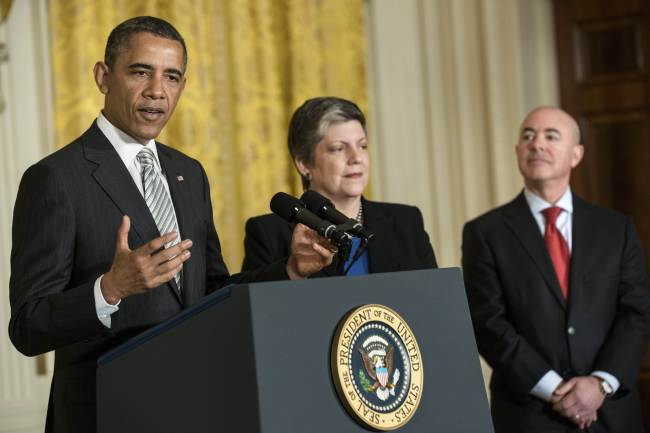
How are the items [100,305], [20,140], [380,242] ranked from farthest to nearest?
1. [20,140]
2. [380,242]
3. [100,305]

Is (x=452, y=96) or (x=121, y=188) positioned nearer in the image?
(x=121, y=188)

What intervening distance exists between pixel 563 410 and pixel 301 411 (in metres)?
2.13

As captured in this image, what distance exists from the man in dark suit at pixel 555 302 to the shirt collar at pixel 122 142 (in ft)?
6.25

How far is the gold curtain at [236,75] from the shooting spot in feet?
14.7

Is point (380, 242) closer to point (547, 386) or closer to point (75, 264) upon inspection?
point (547, 386)

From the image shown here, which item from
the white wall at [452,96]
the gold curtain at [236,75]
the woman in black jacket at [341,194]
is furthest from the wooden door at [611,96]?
the woman in black jacket at [341,194]

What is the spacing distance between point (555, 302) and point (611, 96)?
261cm

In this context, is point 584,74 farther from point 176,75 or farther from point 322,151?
point 176,75

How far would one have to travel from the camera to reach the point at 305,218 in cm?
196

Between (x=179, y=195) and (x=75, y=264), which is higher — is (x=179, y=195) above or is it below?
above

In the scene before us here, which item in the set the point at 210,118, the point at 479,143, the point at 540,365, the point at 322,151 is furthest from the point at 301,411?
the point at 479,143

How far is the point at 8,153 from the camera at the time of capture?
14.2 feet

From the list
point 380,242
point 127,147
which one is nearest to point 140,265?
point 127,147

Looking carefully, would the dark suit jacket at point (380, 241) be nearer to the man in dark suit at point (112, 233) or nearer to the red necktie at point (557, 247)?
the man in dark suit at point (112, 233)
